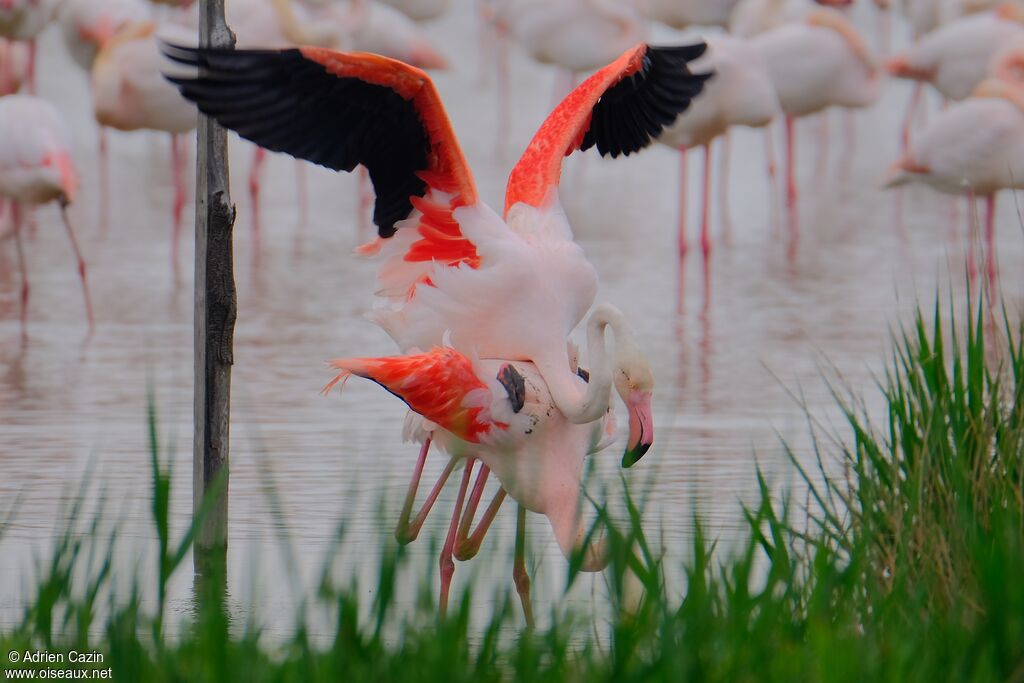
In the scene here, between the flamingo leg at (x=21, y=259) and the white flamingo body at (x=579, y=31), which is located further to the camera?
the white flamingo body at (x=579, y=31)

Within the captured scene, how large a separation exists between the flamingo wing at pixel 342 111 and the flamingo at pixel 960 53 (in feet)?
21.4

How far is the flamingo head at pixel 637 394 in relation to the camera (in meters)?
4.11

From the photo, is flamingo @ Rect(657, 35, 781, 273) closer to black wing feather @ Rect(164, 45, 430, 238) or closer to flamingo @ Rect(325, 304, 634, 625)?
black wing feather @ Rect(164, 45, 430, 238)

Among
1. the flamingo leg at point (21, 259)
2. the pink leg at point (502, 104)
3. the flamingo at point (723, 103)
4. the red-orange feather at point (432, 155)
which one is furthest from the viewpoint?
the pink leg at point (502, 104)

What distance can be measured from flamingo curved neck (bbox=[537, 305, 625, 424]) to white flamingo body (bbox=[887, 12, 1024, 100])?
6.56 meters

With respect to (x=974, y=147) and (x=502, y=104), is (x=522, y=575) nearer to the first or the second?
(x=974, y=147)

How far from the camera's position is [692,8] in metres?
12.7

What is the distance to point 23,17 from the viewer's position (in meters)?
11.0

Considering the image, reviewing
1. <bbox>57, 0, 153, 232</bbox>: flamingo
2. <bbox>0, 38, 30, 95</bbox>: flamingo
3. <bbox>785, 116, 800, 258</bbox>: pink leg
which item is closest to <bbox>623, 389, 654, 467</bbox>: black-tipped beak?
<bbox>785, 116, 800, 258</bbox>: pink leg

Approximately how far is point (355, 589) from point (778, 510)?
2080 millimetres

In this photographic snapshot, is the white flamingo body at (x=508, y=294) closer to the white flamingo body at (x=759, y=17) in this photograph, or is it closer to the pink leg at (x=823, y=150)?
the white flamingo body at (x=759, y=17)

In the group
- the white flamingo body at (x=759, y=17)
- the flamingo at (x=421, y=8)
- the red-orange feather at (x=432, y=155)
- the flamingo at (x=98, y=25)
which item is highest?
the flamingo at (x=421, y=8)

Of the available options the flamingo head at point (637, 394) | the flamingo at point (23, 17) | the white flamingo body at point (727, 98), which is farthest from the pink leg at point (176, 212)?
the flamingo head at point (637, 394)

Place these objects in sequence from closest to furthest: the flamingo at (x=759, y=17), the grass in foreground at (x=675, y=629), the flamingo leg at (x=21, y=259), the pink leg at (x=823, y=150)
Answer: the grass in foreground at (x=675, y=629)
the flamingo leg at (x=21, y=259)
the flamingo at (x=759, y=17)
the pink leg at (x=823, y=150)
